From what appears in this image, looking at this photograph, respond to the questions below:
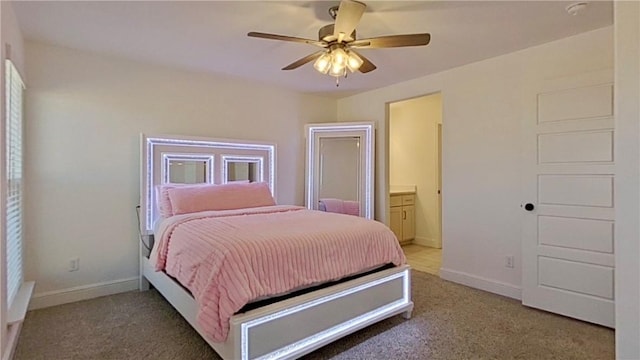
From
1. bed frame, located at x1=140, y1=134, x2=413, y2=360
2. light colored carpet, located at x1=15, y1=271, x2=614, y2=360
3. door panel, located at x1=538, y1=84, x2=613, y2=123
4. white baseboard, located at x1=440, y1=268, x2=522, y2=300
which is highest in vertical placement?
door panel, located at x1=538, y1=84, x2=613, y2=123

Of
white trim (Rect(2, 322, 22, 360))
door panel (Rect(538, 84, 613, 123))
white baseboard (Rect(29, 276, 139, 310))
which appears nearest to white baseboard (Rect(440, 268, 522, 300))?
door panel (Rect(538, 84, 613, 123))

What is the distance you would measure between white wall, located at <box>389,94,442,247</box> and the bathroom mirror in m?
1.19

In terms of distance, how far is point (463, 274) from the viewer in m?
3.69

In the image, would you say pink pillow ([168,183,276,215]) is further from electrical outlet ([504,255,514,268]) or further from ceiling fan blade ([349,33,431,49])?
electrical outlet ([504,255,514,268])

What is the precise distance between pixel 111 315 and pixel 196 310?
1.22 metres

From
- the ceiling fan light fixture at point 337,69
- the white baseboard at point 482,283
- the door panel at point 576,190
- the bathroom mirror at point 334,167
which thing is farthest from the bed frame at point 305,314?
the bathroom mirror at point 334,167

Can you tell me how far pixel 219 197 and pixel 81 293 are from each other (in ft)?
5.03

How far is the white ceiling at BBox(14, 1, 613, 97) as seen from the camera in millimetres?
2332

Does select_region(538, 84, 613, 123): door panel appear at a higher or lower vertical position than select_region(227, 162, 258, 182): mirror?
higher

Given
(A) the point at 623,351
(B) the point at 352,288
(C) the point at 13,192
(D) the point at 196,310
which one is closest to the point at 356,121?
(B) the point at 352,288

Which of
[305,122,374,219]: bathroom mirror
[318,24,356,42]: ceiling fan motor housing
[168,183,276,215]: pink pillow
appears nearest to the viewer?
[318,24,356,42]: ceiling fan motor housing

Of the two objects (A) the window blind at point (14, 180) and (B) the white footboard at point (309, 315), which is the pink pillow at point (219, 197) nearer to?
(B) the white footboard at point (309, 315)

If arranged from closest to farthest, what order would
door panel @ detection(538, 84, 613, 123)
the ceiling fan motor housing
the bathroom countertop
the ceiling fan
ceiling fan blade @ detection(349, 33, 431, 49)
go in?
1. the ceiling fan
2. ceiling fan blade @ detection(349, 33, 431, 49)
3. the ceiling fan motor housing
4. door panel @ detection(538, 84, 613, 123)
5. the bathroom countertop

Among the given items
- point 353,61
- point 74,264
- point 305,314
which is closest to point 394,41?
point 353,61
